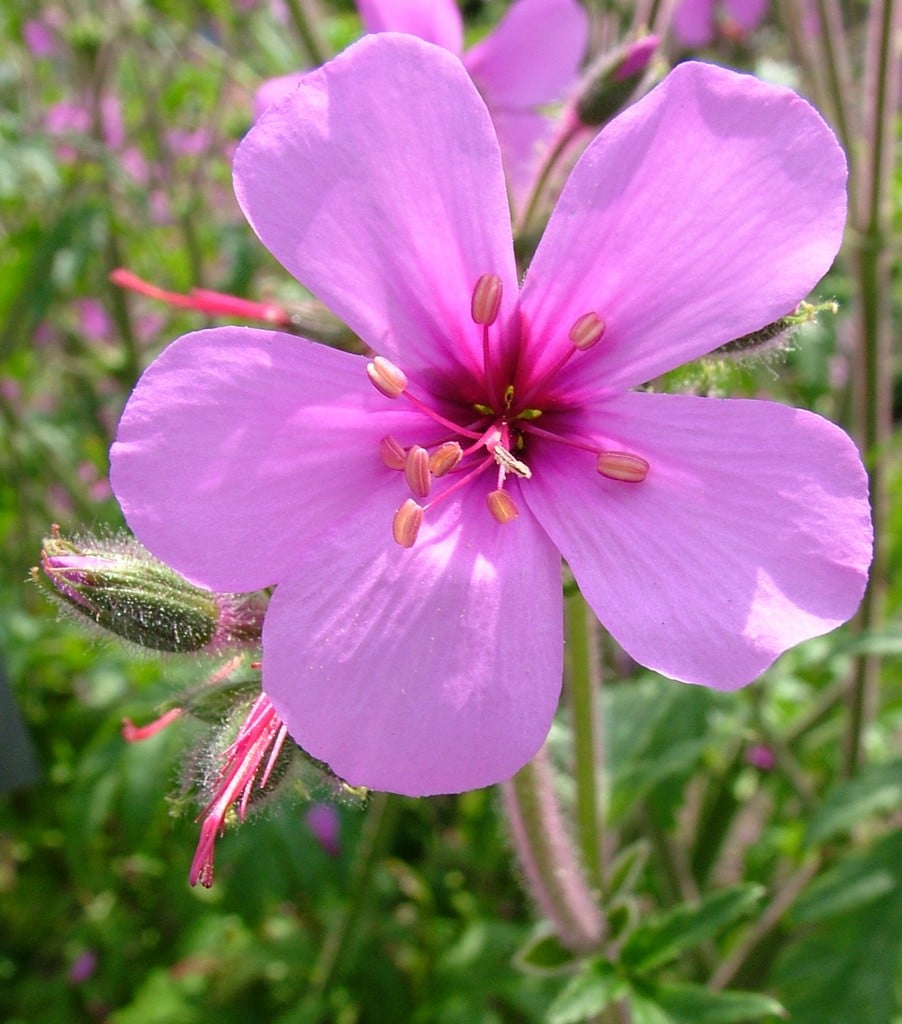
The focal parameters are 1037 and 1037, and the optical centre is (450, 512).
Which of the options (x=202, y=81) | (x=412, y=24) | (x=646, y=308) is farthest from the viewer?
(x=202, y=81)

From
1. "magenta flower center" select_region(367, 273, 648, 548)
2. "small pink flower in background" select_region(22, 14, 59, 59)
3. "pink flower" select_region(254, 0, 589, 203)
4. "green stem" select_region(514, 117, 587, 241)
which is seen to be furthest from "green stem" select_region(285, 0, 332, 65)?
"small pink flower in background" select_region(22, 14, 59, 59)

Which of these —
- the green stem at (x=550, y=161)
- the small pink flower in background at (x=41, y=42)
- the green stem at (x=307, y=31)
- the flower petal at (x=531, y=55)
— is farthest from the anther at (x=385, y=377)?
the small pink flower in background at (x=41, y=42)

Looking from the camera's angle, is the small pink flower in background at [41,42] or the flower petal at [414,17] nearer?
the flower petal at [414,17]

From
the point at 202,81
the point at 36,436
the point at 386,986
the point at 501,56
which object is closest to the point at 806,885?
the point at 386,986

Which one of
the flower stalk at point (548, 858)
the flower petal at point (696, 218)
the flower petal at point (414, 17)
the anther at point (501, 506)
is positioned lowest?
the flower stalk at point (548, 858)

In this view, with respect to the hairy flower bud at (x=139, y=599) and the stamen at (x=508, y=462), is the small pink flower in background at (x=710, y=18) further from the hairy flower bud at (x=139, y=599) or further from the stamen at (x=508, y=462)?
the hairy flower bud at (x=139, y=599)

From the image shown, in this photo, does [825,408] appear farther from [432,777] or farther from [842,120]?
[432,777]

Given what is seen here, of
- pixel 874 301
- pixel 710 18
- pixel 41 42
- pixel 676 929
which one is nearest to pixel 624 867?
pixel 676 929
